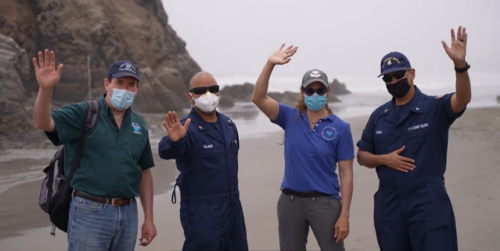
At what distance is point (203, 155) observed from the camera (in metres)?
4.30

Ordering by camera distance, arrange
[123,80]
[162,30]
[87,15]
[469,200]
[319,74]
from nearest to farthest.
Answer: [123,80] < [319,74] < [469,200] < [87,15] < [162,30]

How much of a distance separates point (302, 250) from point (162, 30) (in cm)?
2911

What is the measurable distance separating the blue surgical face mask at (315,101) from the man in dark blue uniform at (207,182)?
76 cm

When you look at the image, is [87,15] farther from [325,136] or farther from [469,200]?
[325,136]

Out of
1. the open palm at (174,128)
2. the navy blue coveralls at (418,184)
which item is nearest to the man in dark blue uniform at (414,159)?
the navy blue coveralls at (418,184)

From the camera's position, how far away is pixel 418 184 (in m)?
4.31

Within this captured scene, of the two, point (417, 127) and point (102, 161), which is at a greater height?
→ point (417, 127)

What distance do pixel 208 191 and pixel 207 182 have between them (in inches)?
2.9

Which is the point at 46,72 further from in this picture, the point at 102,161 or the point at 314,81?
the point at 314,81

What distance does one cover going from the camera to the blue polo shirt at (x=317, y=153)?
4430 millimetres

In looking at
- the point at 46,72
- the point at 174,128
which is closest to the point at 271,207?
the point at 174,128

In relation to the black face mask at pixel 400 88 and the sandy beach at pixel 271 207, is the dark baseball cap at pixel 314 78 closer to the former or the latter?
the black face mask at pixel 400 88

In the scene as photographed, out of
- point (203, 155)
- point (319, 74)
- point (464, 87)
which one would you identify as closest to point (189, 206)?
point (203, 155)

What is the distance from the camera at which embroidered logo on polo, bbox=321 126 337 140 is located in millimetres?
4484
